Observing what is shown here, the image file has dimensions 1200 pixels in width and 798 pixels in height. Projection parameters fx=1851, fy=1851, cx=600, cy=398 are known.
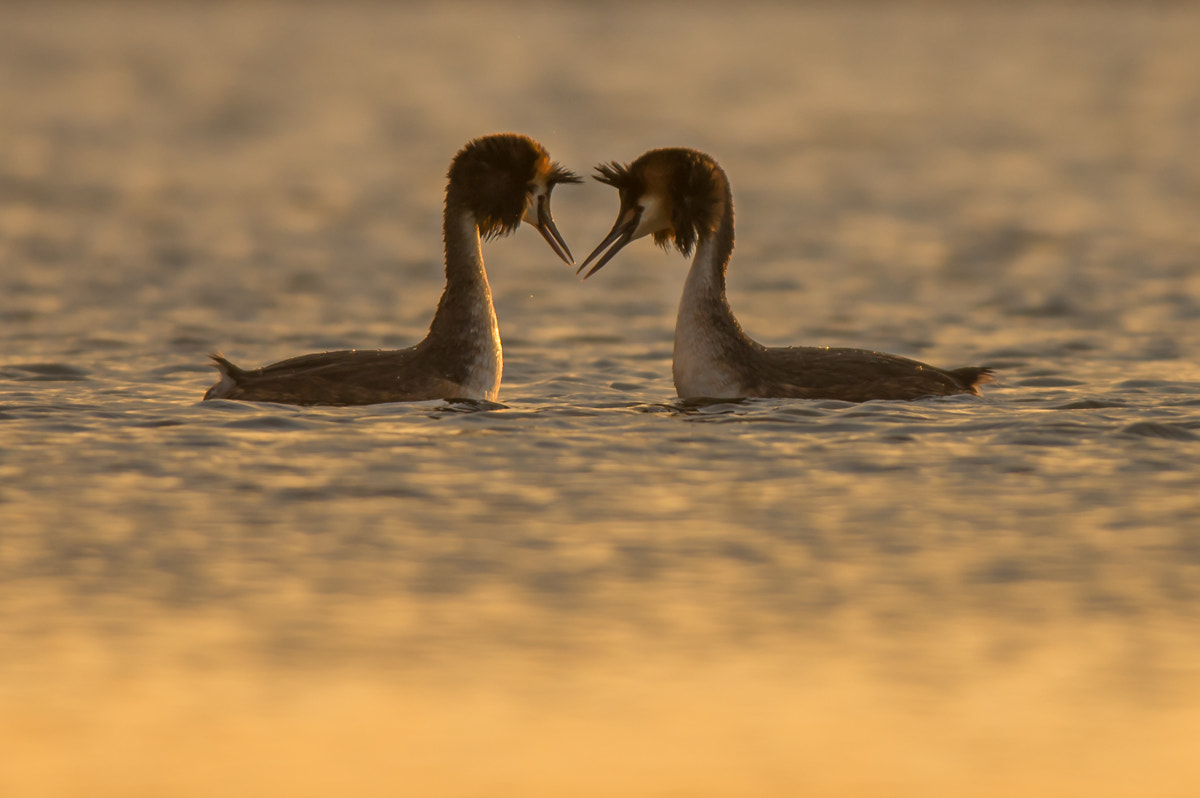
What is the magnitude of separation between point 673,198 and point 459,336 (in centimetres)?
194

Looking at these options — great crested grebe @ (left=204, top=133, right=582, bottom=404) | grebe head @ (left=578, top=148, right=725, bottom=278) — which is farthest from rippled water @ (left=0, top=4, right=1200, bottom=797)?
grebe head @ (left=578, top=148, right=725, bottom=278)

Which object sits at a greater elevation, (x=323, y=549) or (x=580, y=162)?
(x=580, y=162)

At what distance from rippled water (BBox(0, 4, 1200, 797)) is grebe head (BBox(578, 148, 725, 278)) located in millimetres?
1291

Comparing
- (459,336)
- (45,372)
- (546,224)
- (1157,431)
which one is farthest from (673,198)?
(45,372)

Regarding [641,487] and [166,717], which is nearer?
[166,717]

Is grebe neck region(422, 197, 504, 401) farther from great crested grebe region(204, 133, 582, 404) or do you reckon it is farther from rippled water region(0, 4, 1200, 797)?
rippled water region(0, 4, 1200, 797)

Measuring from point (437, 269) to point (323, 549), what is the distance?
11890mm

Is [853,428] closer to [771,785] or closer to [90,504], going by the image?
[90,504]

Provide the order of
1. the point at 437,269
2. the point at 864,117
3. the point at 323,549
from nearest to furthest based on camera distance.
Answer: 1. the point at 323,549
2. the point at 437,269
3. the point at 864,117

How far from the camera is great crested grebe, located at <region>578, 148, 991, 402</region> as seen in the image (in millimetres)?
12930

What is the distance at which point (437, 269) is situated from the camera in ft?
68.8

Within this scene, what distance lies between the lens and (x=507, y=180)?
519 inches

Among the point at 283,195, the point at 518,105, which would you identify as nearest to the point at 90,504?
the point at 283,195

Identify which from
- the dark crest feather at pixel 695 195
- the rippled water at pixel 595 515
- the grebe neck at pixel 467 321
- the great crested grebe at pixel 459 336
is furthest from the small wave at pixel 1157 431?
the grebe neck at pixel 467 321
